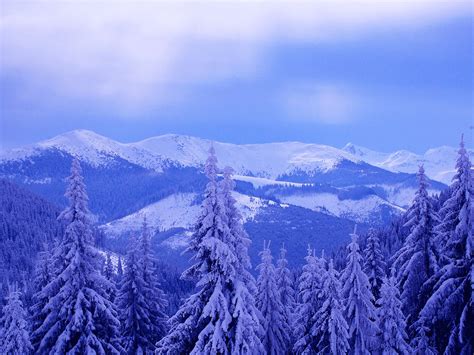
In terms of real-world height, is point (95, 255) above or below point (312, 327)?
above

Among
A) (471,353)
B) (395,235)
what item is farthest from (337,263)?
(471,353)

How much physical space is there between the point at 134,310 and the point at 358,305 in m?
16.9

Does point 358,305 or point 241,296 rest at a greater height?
point 241,296

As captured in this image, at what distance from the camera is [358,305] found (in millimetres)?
33469

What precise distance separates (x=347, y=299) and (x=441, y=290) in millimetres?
8878

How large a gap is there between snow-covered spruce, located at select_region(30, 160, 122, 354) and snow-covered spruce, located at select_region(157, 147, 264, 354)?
6075 millimetres

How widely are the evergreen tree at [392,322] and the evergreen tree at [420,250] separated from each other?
0.84 meters

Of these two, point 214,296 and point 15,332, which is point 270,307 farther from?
point 15,332

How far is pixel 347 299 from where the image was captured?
111 feet

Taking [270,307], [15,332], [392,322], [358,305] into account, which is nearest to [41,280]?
[15,332]

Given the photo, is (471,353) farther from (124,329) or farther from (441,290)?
(124,329)

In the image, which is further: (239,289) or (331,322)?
(331,322)

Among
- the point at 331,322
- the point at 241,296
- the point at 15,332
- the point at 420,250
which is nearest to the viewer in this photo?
the point at 241,296

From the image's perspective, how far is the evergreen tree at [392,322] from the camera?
102 ft
